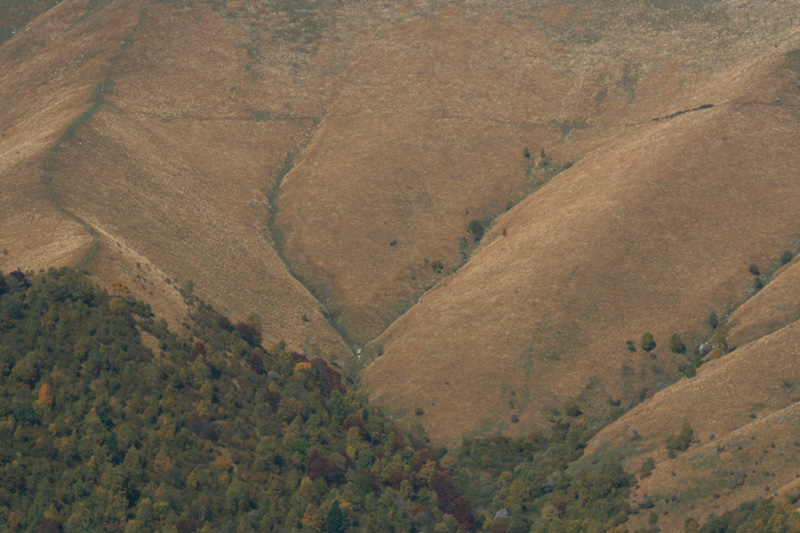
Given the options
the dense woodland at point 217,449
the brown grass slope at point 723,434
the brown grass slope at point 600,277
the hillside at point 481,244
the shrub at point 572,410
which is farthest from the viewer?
the brown grass slope at point 600,277

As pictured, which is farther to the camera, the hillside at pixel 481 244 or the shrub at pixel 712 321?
the shrub at pixel 712 321

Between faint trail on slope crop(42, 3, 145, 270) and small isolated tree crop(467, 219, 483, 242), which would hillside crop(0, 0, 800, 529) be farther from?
faint trail on slope crop(42, 3, 145, 270)

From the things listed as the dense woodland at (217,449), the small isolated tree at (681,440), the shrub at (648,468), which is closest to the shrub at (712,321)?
the dense woodland at (217,449)

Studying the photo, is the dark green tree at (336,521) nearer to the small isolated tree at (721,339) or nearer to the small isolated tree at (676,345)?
the small isolated tree at (676,345)

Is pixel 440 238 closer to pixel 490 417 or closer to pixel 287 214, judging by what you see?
pixel 287 214

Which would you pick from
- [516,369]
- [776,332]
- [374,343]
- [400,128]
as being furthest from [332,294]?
[776,332]
